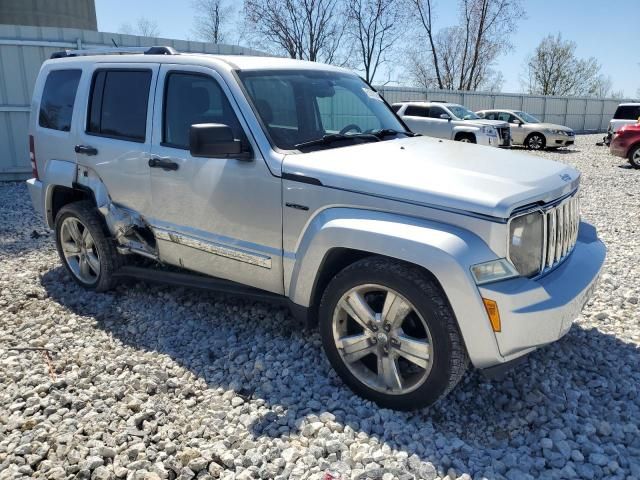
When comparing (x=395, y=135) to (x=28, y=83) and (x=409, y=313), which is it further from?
(x=28, y=83)

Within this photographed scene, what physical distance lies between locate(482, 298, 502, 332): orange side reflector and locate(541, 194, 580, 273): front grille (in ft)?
1.81

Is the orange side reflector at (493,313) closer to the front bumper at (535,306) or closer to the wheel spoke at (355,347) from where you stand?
the front bumper at (535,306)

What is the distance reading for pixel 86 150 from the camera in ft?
14.9

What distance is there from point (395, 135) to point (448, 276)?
1785 mm

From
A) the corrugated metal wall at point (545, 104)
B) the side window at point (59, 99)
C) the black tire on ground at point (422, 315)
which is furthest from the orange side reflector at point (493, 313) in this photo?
the corrugated metal wall at point (545, 104)

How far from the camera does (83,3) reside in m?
30.4

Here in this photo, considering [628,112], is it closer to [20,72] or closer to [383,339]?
[20,72]

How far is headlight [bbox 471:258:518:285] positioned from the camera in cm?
263

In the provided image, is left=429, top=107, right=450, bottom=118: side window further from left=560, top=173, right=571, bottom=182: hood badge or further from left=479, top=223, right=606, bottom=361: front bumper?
left=479, top=223, right=606, bottom=361: front bumper

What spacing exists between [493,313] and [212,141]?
1847mm

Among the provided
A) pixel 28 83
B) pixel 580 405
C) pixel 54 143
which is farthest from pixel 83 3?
pixel 580 405

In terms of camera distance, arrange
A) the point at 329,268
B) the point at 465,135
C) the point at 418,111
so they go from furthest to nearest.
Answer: the point at 418,111
the point at 465,135
the point at 329,268

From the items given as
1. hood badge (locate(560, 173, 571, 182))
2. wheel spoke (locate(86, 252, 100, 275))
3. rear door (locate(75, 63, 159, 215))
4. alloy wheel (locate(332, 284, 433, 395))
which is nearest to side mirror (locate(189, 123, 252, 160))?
rear door (locate(75, 63, 159, 215))

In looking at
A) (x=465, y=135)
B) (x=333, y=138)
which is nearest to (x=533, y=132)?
(x=465, y=135)
